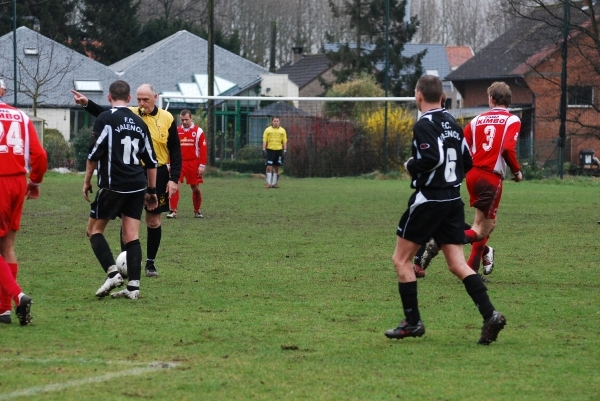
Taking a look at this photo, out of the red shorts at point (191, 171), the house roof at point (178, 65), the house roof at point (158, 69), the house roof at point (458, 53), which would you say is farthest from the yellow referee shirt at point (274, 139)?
the house roof at point (458, 53)

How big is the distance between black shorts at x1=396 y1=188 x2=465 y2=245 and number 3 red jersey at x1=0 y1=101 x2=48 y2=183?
277 centimetres

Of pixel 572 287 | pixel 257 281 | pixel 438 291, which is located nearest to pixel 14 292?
pixel 257 281

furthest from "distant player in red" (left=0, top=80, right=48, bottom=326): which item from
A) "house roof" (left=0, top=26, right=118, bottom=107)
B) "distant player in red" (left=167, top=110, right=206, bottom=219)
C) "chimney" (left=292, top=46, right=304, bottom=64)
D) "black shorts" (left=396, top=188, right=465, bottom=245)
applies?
"chimney" (left=292, top=46, right=304, bottom=64)

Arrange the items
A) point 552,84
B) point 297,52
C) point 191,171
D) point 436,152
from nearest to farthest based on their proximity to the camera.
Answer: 1. point 436,152
2. point 191,171
3. point 552,84
4. point 297,52

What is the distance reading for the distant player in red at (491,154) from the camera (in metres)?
8.72

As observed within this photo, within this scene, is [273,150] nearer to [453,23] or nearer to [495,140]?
[495,140]

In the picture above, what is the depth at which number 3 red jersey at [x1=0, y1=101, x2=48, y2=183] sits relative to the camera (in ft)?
22.1

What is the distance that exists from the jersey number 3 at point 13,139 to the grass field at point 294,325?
1.28 m

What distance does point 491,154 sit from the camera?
883 cm

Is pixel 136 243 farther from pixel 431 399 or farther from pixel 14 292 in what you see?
pixel 431 399

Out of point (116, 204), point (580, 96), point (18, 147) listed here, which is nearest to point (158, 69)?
point (580, 96)

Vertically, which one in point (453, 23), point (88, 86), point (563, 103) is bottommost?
point (563, 103)

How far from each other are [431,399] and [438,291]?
3.79 meters

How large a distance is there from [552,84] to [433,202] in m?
29.4
